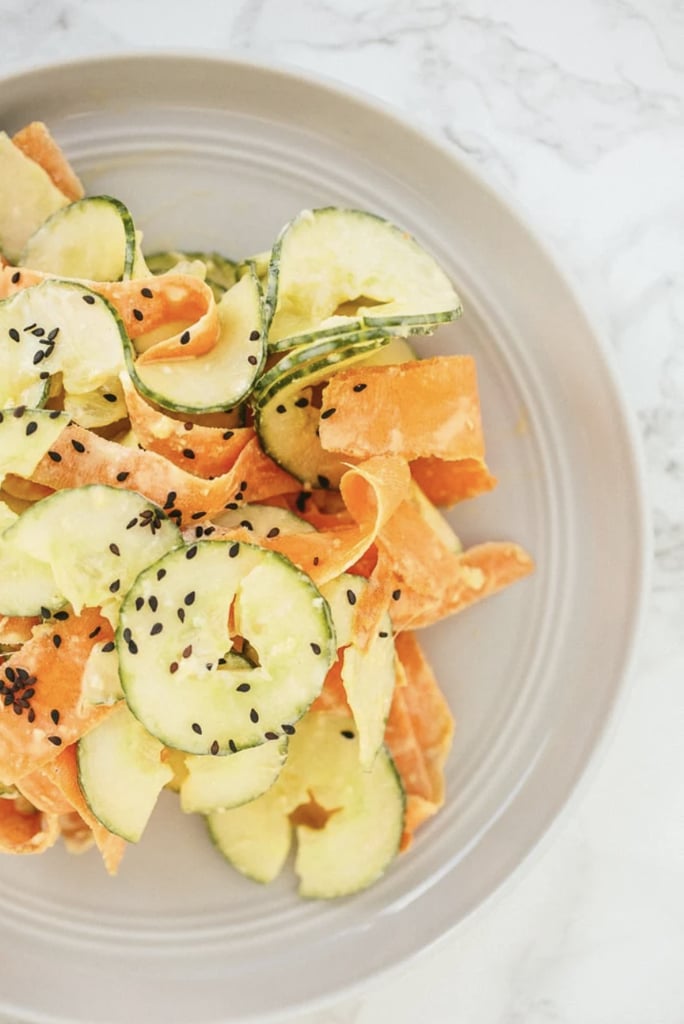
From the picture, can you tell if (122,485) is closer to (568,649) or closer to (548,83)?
(568,649)

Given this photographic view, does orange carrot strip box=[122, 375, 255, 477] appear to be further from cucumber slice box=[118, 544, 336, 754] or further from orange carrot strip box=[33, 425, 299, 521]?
cucumber slice box=[118, 544, 336, 754]

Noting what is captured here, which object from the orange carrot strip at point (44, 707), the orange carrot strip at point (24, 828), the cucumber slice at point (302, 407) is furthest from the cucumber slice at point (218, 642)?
the orange carrot strip at point (24, 828)

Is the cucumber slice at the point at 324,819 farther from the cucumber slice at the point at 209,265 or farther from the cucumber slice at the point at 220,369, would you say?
the cucumber slice at the point at 209,265

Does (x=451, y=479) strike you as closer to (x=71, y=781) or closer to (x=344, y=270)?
(x=344, y=270)

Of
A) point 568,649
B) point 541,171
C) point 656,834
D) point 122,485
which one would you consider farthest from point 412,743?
point 541,171

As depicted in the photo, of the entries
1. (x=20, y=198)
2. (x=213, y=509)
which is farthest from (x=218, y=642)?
(x=20, y=198)
